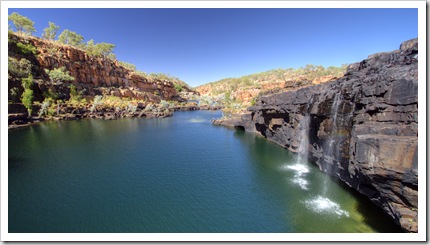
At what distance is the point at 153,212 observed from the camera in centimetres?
1212

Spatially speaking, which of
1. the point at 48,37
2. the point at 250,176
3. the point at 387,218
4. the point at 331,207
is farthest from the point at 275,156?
the point at 48,37

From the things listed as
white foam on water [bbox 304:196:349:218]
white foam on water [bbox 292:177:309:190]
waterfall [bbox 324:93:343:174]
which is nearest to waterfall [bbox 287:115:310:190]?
white foam on water [bbox 292:177:309:190]

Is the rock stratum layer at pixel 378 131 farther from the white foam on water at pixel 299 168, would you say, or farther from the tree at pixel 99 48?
the tree at pixel 99 48

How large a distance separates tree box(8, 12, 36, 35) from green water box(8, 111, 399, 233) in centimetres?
5659

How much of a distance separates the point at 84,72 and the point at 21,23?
68.7 feet

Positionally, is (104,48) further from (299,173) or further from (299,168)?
(299,173)

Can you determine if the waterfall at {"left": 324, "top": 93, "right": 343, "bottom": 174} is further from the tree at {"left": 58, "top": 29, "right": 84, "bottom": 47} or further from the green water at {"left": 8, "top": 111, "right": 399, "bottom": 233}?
the tree at {"left": 58, "top": 29, "right": 84, "bottom": 47}

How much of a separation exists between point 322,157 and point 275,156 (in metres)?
6.22

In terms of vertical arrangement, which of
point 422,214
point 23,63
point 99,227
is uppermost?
point 23,63

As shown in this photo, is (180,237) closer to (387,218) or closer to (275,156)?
(387,218)

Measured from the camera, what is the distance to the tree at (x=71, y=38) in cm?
7332

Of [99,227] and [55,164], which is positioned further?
[55,164]

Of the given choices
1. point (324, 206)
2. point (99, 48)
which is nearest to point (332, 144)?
point (324, 206)

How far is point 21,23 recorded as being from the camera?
2370 inches
